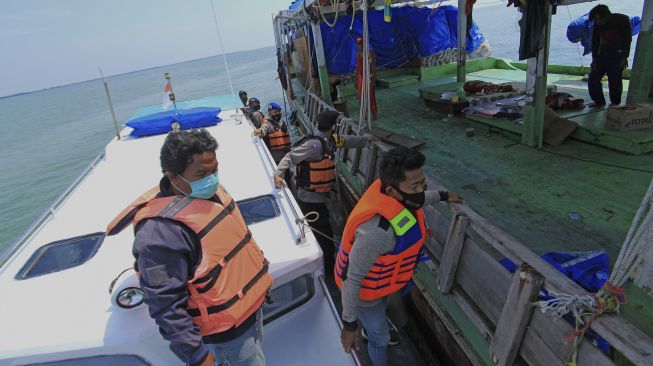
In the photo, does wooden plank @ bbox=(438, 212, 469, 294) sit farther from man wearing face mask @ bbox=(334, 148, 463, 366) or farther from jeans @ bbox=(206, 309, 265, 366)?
jeans @ bbox=(206, 309, 265, 366)

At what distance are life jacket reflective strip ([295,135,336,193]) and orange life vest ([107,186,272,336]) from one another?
2.08m

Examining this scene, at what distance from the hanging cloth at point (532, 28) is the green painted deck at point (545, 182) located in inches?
47.7

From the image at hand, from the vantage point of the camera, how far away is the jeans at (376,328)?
2521 millimetres

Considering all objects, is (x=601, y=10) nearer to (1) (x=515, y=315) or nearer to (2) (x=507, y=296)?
(2) (x=507, y=296)

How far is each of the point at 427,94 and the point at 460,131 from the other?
7.83 feet

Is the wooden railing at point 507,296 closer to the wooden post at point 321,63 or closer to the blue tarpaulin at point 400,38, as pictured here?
the wooden post at point 321,63

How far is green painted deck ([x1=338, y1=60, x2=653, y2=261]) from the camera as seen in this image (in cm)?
318

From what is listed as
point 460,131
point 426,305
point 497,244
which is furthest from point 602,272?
point 460,131

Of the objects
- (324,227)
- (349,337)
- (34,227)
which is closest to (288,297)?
(349,337)

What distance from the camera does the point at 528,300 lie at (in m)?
1.86

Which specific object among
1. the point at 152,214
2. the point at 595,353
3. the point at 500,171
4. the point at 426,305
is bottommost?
the point at 426,305

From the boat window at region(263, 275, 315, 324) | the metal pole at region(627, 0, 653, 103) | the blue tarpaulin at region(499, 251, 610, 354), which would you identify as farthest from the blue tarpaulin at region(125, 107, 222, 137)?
the metal pole at region(627, 0, 653, 103)

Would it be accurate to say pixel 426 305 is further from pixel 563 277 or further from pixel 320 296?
pixel 563 277

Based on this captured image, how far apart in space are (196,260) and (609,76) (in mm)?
6527
